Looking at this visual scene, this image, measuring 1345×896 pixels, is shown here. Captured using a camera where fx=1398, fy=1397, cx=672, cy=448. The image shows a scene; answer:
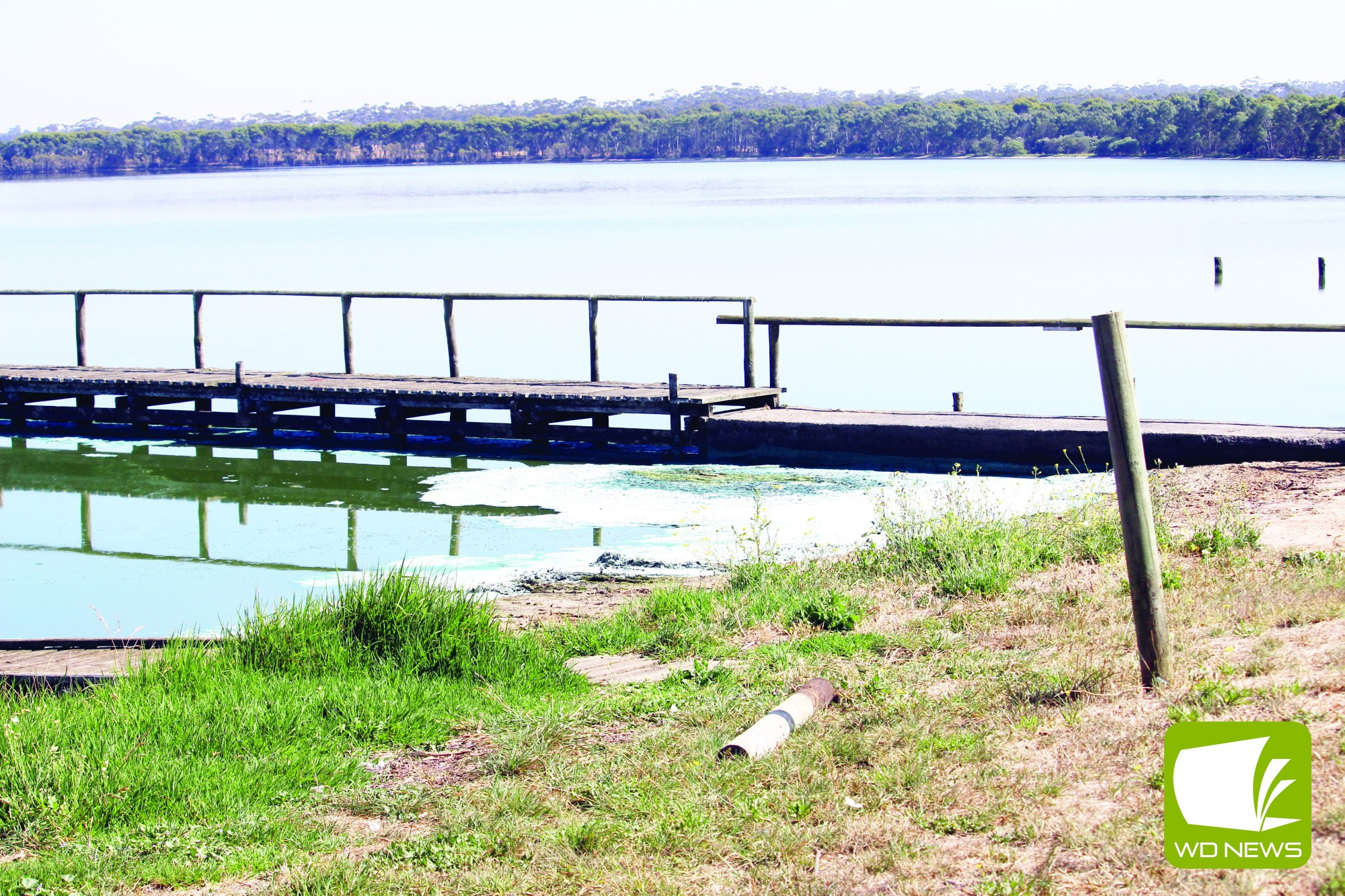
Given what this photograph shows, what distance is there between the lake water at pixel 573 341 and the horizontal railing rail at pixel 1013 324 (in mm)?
2088

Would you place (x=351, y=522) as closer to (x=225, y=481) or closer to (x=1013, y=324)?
(x=225, y=481)

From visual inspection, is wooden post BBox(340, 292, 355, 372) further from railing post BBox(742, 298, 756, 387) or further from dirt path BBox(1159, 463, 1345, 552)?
dirt path BBox(1159, 463, 1345, 552)

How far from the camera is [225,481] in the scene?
15633 mm

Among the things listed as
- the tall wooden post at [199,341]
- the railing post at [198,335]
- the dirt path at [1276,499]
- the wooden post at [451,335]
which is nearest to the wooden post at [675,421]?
the wooden post at [451,335]

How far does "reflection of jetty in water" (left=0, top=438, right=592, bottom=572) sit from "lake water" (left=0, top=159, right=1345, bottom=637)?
2.3 inches

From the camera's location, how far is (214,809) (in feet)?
16.3

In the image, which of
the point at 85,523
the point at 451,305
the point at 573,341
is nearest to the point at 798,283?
the point at 573,341

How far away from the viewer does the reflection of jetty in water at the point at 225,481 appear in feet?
43.9

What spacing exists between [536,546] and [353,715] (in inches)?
232

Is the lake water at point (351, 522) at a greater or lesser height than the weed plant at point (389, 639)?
lesser

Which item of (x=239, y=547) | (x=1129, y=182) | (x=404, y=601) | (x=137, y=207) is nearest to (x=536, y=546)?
(x=239, y=547)

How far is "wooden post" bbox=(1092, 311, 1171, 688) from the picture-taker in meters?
5.17

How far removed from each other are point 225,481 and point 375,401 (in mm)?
2144

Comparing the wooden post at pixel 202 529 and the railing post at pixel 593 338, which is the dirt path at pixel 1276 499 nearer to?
the railing post at pixel 593 338
